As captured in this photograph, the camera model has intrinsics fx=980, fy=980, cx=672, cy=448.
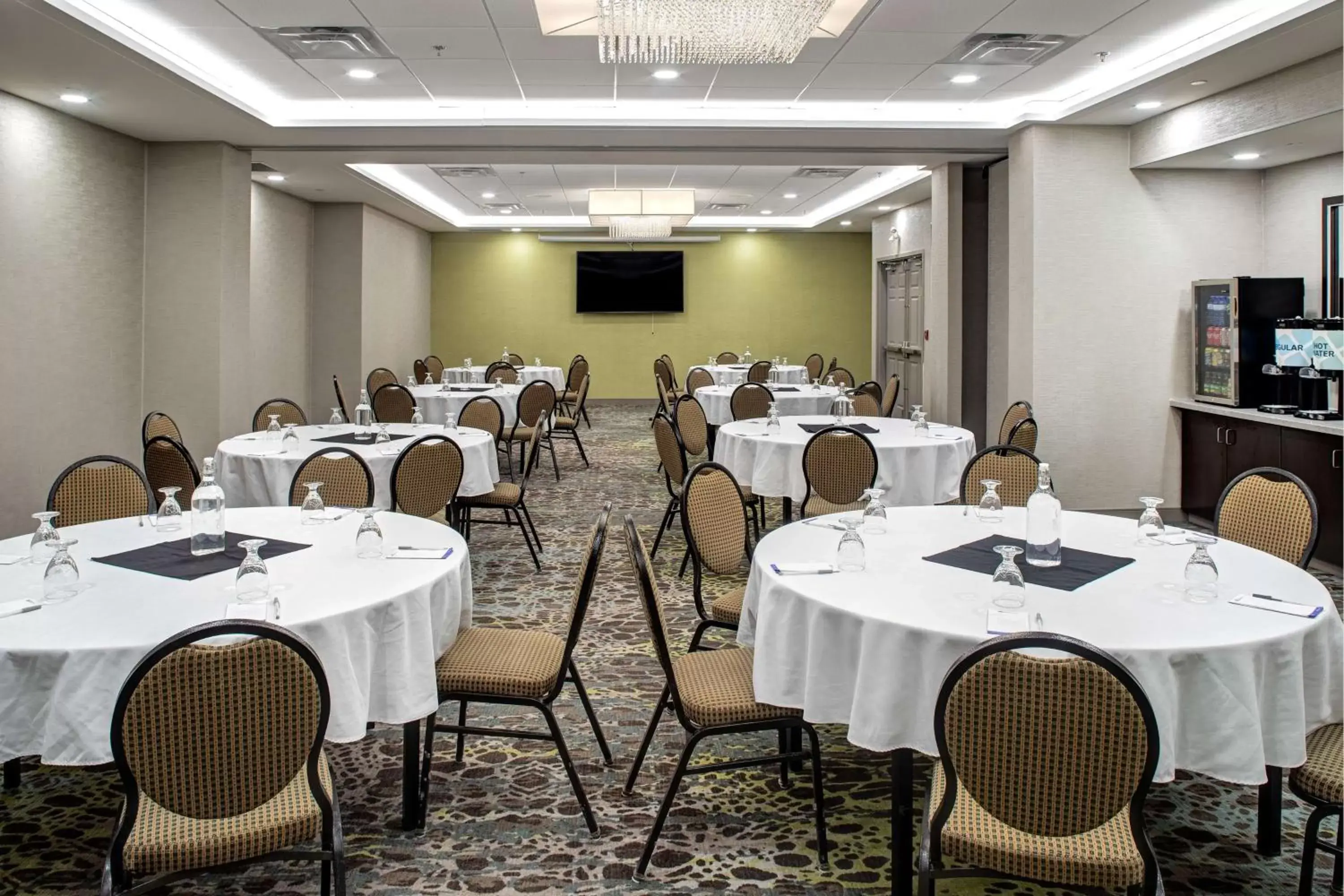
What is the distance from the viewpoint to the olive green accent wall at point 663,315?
18.8 m

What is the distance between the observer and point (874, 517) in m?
3.76

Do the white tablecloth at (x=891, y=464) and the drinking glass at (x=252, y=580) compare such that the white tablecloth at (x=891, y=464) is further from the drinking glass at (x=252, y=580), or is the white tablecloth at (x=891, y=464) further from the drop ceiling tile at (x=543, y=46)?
the drinking glass at (x=252, y=580)

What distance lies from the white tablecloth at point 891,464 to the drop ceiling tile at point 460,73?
329 cm

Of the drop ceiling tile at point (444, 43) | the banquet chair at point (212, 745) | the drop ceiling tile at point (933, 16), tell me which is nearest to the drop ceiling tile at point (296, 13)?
the drop ceiling tile at point (444, 43)

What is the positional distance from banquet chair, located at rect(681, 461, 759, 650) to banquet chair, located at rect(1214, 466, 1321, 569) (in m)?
1.92

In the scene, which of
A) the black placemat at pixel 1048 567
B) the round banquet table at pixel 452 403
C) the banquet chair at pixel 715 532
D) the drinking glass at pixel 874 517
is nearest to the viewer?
the black placemat at pixel 1048 567

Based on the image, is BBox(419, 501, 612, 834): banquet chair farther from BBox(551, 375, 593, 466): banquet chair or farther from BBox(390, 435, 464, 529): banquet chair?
BBox(551, 375, 593, 466): banquet chair

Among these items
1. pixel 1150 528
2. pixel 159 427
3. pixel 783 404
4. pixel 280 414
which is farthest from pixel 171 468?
pixel 783 404

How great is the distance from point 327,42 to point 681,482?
12.5ft

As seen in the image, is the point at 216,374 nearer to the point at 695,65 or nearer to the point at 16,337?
the point at 16,337

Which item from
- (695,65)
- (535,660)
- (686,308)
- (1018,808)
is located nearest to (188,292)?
(695,65)

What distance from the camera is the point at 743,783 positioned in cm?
356

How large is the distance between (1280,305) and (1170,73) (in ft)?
6.95

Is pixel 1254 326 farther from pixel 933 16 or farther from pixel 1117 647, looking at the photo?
pixel 1117 647
